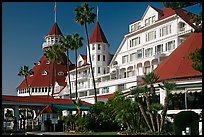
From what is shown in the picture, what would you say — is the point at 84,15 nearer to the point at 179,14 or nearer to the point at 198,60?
the point at 179,14

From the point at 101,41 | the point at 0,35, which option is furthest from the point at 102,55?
the point at 0,35

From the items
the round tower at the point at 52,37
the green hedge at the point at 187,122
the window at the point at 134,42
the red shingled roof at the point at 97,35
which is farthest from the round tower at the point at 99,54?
the green hedge at the point at 187,122

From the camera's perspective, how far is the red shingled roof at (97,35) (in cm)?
7256

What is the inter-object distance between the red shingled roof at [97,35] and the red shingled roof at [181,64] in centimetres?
3386

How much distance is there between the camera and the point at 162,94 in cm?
3453

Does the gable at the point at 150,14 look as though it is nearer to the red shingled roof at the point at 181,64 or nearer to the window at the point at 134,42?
the window at the point at 134,42

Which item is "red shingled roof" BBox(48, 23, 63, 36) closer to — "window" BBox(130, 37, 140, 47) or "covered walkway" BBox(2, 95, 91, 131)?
"window" BBox(130, 37, 140, 47)

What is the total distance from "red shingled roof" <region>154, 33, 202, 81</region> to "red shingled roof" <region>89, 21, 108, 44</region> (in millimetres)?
33859

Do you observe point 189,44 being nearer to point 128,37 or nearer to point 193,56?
point 193,56

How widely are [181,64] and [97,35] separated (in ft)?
128

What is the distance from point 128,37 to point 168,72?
92.3 ft

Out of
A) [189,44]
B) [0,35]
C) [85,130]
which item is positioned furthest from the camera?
[189,44]

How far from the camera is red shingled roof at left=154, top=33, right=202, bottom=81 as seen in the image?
33941 millimetres

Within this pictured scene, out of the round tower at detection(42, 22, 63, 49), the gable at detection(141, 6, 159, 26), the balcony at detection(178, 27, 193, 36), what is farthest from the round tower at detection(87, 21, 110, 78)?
the round tower at detection(42, 22, 63, 49)
